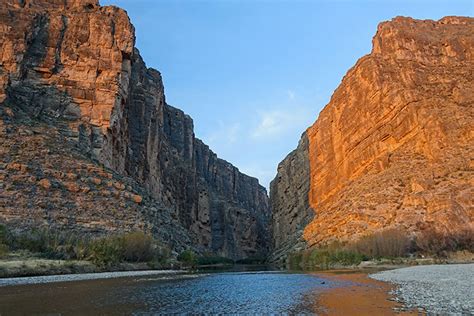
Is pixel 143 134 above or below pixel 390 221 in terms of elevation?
above

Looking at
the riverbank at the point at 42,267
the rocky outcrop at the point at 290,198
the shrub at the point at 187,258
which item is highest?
the rocky outcrop at the point at 290,198

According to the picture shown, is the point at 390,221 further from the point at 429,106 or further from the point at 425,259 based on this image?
the point at 429,106

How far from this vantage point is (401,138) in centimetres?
5297

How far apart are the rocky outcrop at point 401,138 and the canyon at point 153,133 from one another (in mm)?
181

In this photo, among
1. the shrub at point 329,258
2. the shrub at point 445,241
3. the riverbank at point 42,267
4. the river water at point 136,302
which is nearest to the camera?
the river water at point 136,302

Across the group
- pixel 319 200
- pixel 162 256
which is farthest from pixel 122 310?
pixel 319 200

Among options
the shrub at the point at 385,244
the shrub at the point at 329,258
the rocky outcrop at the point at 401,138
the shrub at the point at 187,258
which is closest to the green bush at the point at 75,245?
the shrub at the point at 187,258

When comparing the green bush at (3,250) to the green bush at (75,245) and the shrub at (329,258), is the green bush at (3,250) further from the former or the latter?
→ the shrub at (329,258)

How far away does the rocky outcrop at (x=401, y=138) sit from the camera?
1662 inches

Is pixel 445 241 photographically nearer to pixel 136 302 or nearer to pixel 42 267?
pixel 136 302

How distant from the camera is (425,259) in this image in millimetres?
34312

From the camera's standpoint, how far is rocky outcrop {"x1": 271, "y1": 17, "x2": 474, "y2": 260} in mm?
42219

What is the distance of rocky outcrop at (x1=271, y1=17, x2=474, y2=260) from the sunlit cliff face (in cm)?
Result: 12

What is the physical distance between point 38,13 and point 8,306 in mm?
53383
